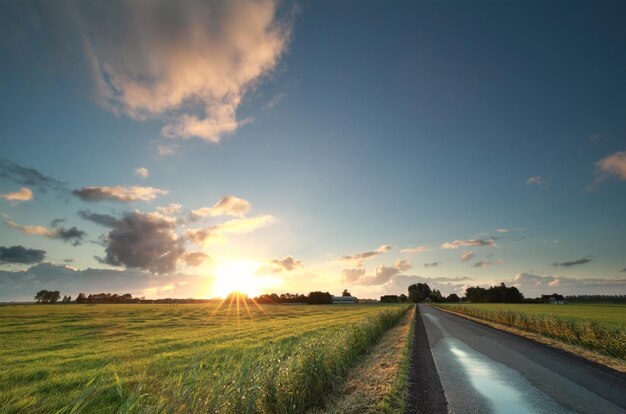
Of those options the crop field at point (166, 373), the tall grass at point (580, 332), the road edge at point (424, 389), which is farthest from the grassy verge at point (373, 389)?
the tall grass at point (580, 332)

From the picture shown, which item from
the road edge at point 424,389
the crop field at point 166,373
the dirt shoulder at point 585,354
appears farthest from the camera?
the dirt shoulder at point 585,354

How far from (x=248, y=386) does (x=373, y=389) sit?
528 cm

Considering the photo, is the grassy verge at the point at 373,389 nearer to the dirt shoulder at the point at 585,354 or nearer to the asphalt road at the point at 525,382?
the asphalt road at the point at 525,382

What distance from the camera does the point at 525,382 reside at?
41.6ft

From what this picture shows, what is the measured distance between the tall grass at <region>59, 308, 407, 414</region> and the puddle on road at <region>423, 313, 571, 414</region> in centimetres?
385

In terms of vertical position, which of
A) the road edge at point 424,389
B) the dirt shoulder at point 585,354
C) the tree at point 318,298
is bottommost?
the road edge at point 424,389

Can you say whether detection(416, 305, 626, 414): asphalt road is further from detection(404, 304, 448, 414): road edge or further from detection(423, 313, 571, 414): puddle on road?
detection(404, 304, 448, 414): road edge

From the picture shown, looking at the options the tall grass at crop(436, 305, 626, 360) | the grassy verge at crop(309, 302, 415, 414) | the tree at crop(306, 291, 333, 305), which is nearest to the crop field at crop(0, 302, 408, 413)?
the grassy verge at crop(309, 302, 415, 414)

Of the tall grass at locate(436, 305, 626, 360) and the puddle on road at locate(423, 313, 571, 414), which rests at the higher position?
the tall grass at locate(436, 305, 626, 360)

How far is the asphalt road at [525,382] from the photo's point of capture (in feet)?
32.3

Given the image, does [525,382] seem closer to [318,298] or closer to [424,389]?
[424,389]

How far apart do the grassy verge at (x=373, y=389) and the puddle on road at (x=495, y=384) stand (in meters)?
1.54

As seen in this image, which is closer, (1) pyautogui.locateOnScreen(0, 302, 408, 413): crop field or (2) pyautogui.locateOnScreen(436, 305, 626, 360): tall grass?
(1) pyautogui.locateOnScreen(0, 302, 408, 413): crop field

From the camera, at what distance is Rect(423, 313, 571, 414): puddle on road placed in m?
9.78
